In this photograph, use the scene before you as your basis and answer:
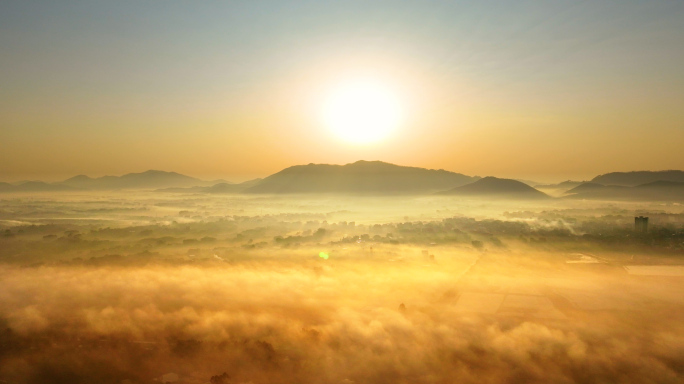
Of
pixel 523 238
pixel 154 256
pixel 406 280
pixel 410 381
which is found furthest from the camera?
pixel 523 238

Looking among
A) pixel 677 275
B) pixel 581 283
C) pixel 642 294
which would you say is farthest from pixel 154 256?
pixel 677 275

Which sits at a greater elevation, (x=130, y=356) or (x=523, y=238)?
(x=523, y=238)

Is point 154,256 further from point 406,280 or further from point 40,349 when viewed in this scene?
point 406,280

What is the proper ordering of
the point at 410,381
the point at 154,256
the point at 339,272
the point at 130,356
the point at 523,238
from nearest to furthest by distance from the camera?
the point at 410,381, the point at 130,356, the point at 339,272, the point at 154,256, the point at 523,238

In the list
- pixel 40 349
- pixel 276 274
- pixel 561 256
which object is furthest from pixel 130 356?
pixel 561 256

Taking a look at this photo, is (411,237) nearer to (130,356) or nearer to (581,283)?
(581,283)

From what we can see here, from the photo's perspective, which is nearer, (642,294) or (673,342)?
(673,342)

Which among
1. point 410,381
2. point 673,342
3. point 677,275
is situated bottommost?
point 410,381
